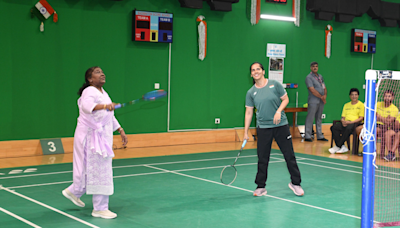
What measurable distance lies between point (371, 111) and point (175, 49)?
8.99 metres

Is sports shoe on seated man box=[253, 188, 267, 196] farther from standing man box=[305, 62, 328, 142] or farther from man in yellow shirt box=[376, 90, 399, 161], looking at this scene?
standing man box=[305, 62, 328, 142]

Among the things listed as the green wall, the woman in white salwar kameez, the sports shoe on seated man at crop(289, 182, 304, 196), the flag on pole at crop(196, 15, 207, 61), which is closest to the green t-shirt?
the sports shoe on seated man at crop(289, 182, 304, 196)

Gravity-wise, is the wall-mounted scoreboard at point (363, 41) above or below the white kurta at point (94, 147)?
above

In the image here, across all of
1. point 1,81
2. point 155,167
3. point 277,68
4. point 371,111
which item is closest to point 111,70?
point 1,81

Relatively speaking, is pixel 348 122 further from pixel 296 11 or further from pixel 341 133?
pixel 296 11

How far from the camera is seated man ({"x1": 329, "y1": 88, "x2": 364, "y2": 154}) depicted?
434 inches

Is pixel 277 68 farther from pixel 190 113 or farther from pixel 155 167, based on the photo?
pixel 155 167

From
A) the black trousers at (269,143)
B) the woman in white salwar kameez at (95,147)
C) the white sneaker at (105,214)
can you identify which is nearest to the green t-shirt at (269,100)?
the black trousers at (269,143)

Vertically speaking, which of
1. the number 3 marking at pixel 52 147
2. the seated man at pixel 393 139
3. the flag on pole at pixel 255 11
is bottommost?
the number 3 marking at pixel 52 147

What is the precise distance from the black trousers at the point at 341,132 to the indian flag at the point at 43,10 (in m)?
6.97

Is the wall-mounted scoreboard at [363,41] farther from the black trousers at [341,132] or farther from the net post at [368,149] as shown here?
the net post at [368,149]

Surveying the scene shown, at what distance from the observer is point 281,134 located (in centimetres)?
686

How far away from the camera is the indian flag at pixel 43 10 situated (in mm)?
10445

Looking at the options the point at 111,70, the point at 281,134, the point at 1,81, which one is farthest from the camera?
the point at 111,70
